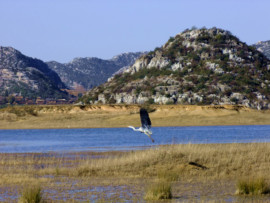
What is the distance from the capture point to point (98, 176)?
2211cm

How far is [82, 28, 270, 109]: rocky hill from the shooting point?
9562 cm

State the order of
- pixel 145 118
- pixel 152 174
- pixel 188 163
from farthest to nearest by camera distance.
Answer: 1. pixel 145 118
2. pixel 188 163
3. pixel 152 174

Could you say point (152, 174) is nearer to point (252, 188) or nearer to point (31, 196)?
point (252, 188)

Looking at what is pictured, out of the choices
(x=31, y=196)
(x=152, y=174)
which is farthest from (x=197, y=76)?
(x=31, y=196)

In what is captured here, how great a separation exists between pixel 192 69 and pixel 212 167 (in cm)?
8819

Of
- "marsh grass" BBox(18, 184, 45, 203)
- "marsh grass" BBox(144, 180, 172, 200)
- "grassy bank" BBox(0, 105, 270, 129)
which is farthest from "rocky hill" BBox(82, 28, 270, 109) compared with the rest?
"marsh grass" BBox(18, 184, 45, 203)

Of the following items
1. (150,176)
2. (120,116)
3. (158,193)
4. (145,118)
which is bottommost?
(150,176)

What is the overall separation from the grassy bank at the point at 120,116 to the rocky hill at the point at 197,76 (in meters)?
18.3

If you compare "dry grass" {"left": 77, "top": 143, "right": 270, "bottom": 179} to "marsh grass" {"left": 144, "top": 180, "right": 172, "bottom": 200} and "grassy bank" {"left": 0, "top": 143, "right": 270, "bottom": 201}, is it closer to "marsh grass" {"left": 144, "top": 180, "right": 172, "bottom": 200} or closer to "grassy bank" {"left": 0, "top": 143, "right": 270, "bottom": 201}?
"grassy bank" {"left": 0, "top": 143, "right": 270, "bottom": 201}

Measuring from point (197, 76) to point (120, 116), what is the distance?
36787 millimetres

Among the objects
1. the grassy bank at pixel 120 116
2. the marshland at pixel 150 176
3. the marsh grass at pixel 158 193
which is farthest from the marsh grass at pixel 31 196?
the grassy bank at pixel 120 116

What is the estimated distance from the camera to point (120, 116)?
72188 millimetres

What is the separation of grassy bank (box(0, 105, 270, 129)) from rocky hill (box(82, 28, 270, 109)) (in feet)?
60.0

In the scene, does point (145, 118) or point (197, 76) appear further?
point (197, 76)
